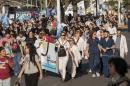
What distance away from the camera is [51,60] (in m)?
17.2

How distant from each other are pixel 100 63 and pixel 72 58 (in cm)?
106

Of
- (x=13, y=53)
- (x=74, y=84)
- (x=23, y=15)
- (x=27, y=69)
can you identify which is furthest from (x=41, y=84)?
(x=23, y=15)

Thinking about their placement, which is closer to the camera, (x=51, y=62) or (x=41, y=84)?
(x=41, y=84)

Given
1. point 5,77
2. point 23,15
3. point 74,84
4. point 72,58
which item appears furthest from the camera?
point 23,15

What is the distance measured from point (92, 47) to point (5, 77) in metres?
6.35

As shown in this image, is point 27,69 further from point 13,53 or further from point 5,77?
point 13,53

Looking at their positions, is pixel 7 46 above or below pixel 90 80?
above

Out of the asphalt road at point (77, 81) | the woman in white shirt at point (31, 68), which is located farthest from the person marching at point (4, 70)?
the asphalt road at point (77, 81)

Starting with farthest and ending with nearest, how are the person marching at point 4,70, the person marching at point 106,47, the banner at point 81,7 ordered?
1. the banner at point 81,7
2. the person marching at point 106,47
3. the person marching at point 4,70

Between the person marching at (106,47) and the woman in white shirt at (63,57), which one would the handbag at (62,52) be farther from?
the person marching at (106,47)

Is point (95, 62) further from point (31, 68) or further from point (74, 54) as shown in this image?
point (31, 68)

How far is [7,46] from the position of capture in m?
16.8

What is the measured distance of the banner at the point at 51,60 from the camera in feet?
55.6

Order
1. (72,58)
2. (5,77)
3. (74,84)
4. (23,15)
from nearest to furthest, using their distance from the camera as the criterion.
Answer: (5,77), (74,84), (72,58), (23,15)
